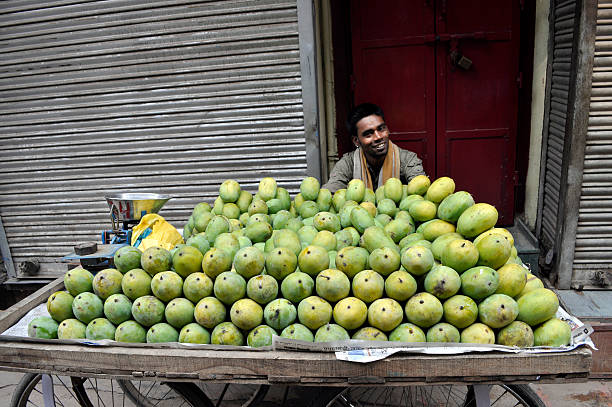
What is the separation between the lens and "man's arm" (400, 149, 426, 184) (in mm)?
3512

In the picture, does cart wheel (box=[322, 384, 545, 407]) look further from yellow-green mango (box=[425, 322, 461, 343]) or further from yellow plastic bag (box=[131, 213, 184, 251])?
yellow plastic bag (box=[131, 213, 184, 251])

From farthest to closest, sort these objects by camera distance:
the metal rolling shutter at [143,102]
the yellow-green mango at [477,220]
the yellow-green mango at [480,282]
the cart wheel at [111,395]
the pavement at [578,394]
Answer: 1. the metal rolling shutter at [143,102]
2. the pavement at [578,394]
3. the cart wheel at [111,395]
4. the yellow-green mango at [477,220]
5. the yellow-green mango at [480,282]

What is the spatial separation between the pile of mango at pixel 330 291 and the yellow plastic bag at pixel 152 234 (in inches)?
16.6

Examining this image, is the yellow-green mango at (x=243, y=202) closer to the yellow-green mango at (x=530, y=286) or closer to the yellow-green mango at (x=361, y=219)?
the yellow-green mango at (x=361, y=219)

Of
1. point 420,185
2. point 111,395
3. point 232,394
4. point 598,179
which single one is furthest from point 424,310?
point 111,395

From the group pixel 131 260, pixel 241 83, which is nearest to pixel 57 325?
pixel 131 260

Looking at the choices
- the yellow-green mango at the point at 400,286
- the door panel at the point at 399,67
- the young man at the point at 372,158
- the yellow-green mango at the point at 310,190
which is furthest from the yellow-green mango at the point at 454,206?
the door panel at the point at 399,67

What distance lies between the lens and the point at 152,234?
256 centimetres

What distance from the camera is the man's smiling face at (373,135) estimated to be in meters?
3.45

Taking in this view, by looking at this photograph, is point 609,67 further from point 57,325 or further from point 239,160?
point 57,325

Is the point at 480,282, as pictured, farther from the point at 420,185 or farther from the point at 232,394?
the point at 232,394

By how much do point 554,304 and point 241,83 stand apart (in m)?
3.12

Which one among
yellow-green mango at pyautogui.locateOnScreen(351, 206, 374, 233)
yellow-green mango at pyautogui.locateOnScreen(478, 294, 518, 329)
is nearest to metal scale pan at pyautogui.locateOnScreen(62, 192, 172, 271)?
yellow-green mango at pyautogui.locateOnScreen(351, 206, 374, 233)

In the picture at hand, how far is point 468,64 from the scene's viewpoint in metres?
4.07
